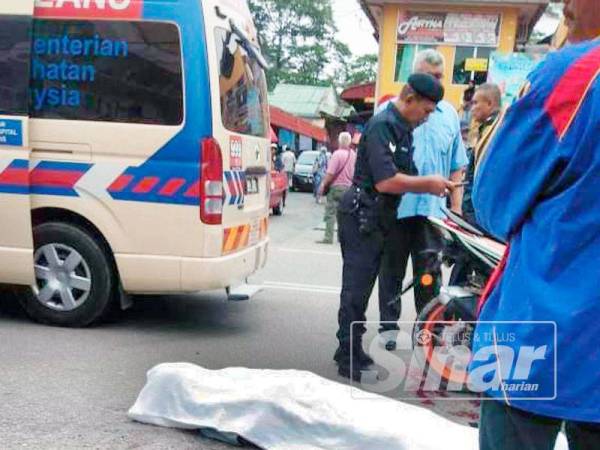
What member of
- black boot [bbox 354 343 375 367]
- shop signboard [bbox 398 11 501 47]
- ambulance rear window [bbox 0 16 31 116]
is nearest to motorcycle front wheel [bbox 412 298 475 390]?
black boot [bbox 354 343 375 367]

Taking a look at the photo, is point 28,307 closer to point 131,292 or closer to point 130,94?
point 131,292

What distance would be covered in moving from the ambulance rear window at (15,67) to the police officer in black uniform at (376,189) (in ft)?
7.73

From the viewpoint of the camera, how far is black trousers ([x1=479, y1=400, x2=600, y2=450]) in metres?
A: 1.39

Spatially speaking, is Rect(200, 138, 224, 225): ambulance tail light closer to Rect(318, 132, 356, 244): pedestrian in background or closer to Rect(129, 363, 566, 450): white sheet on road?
Rect(129, 363, 566, 450): white sheet on road

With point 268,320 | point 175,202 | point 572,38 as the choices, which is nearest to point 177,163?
point 175,202

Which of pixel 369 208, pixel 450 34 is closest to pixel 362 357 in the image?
pixel 369 208

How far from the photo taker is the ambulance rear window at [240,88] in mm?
4633

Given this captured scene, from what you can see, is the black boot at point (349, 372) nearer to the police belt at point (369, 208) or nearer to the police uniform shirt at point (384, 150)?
the police belt at point (369, 208)

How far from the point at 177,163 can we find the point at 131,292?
3.21ft

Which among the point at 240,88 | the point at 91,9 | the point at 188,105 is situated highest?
the point at 91,9

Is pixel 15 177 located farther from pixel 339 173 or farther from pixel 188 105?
pixel 339 173

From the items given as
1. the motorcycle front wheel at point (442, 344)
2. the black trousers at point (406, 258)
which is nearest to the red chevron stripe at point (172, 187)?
the black trousers at point (406, 258)

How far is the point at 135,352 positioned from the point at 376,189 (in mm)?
1905

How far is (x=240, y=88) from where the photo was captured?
4973 millimetres
